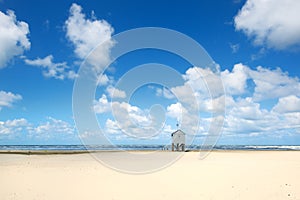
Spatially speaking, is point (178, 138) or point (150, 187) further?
point (178, 138)

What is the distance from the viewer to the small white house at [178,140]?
62250 mm

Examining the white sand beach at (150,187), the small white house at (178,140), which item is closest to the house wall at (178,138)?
the small white house at (178,140)

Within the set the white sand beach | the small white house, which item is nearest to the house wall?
the small white house

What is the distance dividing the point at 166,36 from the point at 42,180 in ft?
60.3

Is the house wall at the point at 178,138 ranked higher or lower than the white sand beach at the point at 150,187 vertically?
higher

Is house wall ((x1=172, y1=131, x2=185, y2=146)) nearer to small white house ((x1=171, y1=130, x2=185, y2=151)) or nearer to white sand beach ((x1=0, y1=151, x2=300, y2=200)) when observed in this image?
small white house ((x1=171, y1=130, x2=185, y2=151))

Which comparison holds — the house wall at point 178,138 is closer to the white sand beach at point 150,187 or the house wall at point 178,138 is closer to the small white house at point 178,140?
the small white house at point 178,140

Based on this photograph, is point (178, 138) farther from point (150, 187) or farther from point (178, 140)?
point (150, 187)

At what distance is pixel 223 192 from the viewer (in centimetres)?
1293

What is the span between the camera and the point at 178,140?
62.6 m

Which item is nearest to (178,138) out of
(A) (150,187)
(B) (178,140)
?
(B) (178,140)

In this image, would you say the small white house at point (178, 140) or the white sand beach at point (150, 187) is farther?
the small white house at point (178, 140)

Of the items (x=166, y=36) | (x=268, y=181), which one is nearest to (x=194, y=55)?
(x=166, y=36)

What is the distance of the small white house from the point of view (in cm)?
6225
